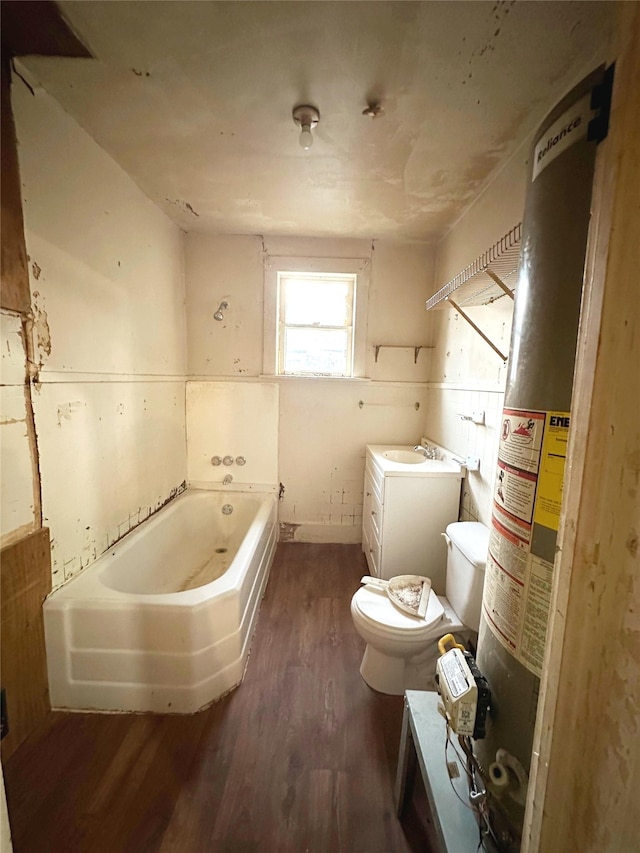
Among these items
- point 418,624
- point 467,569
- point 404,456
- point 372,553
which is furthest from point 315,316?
point 418,624

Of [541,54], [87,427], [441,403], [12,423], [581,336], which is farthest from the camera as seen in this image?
[441,403]

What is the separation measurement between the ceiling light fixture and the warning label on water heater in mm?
1379

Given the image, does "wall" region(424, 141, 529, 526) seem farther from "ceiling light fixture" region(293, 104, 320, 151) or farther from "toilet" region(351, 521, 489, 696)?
"ceiling light fixture" region(293, 104, 320, 151)

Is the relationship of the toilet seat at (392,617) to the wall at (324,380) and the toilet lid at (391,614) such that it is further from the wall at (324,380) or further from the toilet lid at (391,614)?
the wall at (324,380)

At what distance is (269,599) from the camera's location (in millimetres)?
2199

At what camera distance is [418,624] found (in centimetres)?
144

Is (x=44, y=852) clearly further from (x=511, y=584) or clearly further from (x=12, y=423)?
(x=511, y=584)

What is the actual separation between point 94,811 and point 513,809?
1.24 m

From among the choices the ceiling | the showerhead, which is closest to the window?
the showerhead

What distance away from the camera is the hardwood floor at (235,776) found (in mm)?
1036

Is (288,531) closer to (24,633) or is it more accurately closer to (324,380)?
(324,380)

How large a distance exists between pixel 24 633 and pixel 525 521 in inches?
67.8

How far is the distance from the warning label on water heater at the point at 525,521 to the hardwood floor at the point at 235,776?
90 centimetres

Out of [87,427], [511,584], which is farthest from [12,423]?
[511,584]
